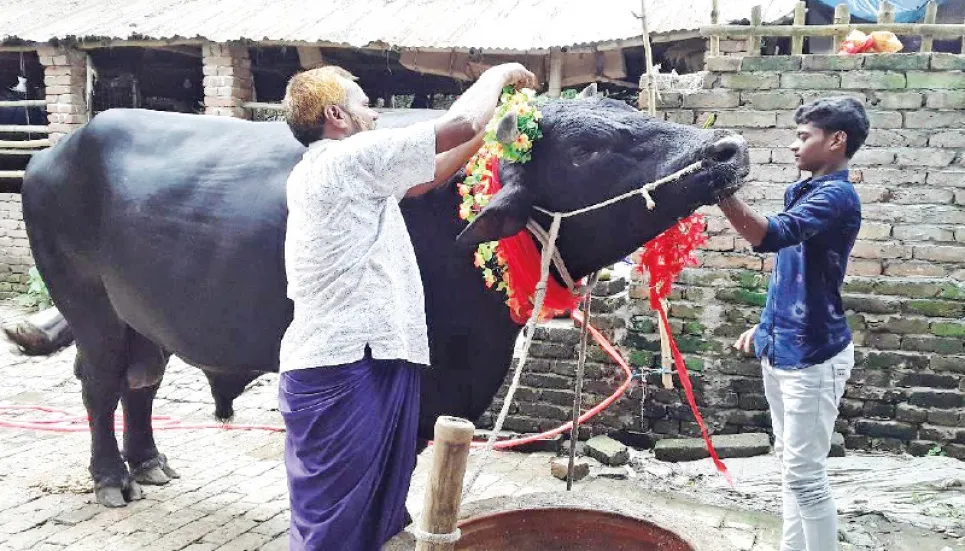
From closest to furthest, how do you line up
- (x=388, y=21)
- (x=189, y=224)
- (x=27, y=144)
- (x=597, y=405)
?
(x=189, y=224)
(x=597, y=405)
(x=388, y=21)
(x=27, y=144)

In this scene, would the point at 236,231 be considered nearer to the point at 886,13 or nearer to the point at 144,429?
the point at 144,429

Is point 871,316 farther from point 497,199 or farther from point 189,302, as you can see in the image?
point 189,302

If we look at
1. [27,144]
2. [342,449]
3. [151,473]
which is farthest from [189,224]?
[27,144]

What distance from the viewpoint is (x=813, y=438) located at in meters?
2.98

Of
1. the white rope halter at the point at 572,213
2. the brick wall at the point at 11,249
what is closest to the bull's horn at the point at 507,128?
the white rope halter at the point at 572,213

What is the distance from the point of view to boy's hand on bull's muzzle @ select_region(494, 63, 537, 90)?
7.98ft

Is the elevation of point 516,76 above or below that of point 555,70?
below

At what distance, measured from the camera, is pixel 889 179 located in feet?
15.1

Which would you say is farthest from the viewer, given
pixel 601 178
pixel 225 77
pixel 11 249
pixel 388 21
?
pixel 11 249

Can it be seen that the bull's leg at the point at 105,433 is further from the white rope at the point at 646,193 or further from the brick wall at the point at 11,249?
the brick wall at the point at 11,249

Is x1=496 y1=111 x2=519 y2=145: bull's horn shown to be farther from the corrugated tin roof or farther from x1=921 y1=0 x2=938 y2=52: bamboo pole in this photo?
the corrugated tin roof

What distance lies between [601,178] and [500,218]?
1.17 ft

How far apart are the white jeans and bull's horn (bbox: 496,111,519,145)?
1424 mm

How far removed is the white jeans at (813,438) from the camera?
9.75 ft
